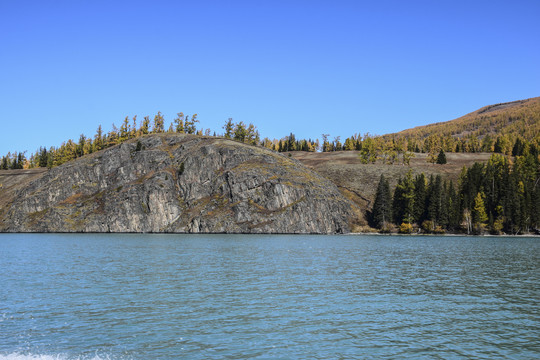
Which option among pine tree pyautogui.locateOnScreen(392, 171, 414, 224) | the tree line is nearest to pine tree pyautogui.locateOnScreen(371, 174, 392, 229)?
the tree line

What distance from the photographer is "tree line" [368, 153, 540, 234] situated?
173125 mm

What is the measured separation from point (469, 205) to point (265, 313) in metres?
173

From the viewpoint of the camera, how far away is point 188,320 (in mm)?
29438

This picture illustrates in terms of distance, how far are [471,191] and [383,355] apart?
183282 millimetres

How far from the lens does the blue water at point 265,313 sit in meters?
23.5

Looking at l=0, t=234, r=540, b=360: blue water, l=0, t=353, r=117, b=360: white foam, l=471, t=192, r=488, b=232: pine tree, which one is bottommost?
l=0, t=234, r=540, b=360: blue water

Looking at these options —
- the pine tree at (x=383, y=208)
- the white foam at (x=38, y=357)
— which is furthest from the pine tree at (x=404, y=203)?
the white foam at (x=38, y=357)

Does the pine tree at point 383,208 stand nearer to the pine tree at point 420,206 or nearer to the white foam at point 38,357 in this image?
the pine tree at point 420,206

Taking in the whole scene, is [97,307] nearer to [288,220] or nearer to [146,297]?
[146,297]

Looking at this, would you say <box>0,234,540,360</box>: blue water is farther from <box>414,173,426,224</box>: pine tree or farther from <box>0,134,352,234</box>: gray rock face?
<box>414,173,426,224</box>: pine tree

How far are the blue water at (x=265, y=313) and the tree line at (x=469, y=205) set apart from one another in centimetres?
12910

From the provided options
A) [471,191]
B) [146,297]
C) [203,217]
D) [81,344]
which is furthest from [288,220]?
[81,344]

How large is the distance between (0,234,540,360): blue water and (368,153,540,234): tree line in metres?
129

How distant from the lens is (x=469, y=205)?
598 feet
